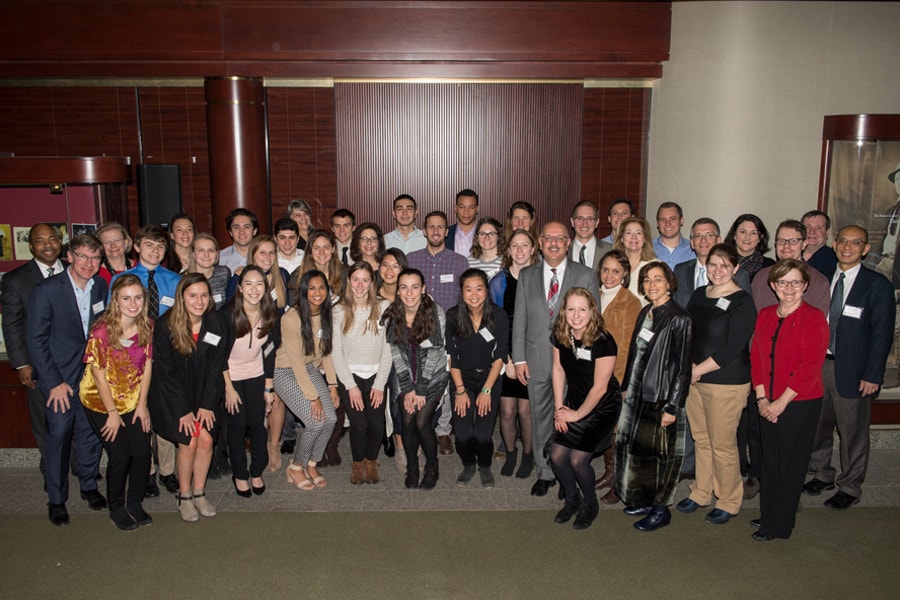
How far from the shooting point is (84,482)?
4363 mm

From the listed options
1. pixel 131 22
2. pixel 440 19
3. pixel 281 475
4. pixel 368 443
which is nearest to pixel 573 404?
pixel 368 443

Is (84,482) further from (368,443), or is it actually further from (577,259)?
(577,259)

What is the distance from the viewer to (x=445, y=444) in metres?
5.29

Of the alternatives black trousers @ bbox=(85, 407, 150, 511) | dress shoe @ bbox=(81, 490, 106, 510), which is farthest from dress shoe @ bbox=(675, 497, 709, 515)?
dress shoe @ bbox=(81, 490, 106, 510)

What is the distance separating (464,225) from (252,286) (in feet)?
7.16

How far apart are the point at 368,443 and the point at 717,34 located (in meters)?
4.73

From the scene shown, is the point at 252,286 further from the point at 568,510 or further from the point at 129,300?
the point at 568,510

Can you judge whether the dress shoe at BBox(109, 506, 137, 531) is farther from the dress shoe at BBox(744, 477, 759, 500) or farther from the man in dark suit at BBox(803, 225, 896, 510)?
the man in dark suit at BBox(803, 225, 896, 510)

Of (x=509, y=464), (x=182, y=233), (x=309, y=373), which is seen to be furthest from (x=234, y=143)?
(x=509, y=464)

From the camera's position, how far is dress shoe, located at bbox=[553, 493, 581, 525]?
409 cm

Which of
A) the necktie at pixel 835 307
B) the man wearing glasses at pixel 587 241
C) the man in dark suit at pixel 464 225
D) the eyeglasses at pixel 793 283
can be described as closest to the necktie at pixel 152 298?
the man in dark suit at pixel 464 225

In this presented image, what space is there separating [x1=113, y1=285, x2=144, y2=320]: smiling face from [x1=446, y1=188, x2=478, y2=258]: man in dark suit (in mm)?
2661

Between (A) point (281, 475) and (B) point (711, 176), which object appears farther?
(B) point (711, 176)

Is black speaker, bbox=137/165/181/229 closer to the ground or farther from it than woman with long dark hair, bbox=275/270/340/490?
farther from it
